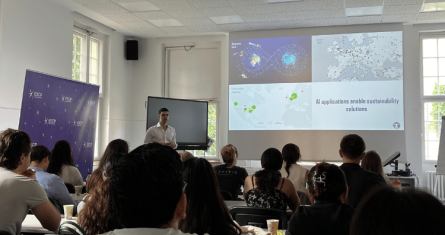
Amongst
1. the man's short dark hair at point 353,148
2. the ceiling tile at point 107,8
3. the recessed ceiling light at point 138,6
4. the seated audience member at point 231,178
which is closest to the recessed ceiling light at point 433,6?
the man's short dark hair at point 353,148

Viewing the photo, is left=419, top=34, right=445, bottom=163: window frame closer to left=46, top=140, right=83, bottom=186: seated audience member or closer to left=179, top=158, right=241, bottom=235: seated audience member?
left=46, top=140, right=83, bottom=186: seated audience member

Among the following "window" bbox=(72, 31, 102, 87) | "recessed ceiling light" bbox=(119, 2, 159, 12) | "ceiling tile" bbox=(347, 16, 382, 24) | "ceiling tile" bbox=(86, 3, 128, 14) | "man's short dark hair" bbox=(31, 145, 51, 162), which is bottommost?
"man's short dark hair" bbox=(31, 145, 51, 162)

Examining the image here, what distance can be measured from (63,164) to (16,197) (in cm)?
197

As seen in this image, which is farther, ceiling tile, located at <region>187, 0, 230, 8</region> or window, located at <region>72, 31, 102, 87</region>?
window, located at <region>72, 31, 102, 87</region>

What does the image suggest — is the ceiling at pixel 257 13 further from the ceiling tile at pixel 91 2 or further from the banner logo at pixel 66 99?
the banner logo at pixel 66 99

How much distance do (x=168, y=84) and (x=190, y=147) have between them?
69.1 inches

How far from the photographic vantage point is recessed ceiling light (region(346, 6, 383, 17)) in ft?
20.4

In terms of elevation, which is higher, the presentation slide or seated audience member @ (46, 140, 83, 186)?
the presentation slide

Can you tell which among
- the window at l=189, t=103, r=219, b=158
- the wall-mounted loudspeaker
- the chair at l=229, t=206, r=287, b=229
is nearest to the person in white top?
the chair at l=229, t=206, r=287, b=229

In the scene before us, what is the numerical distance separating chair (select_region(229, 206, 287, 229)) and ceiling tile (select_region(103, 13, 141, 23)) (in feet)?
16.5

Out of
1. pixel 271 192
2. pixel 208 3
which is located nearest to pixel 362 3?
pixel 208 3

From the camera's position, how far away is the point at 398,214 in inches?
23.4

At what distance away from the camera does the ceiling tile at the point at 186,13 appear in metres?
6.48

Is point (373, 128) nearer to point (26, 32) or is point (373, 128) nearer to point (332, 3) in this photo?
point (332, 3)
